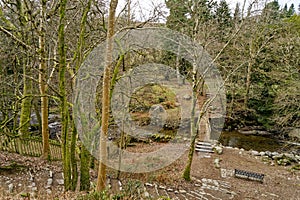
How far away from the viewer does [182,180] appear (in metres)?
7.80

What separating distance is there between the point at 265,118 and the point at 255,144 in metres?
2.89

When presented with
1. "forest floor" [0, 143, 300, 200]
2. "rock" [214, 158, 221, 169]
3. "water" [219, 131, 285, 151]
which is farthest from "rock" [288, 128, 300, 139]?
"rock" [214, 158, 221, 169]

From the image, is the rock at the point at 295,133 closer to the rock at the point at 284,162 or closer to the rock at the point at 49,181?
the rock at the point at 284,162

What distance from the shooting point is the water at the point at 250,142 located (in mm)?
12727

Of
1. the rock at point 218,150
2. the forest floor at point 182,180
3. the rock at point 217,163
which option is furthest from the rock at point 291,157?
the rock at point 217,163

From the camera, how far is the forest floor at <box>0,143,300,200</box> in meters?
5.65

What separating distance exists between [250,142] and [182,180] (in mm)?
6981

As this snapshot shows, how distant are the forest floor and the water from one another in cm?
239

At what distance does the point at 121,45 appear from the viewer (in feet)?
19.5

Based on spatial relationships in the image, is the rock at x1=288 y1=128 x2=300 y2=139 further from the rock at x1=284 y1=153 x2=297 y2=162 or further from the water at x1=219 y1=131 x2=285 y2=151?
the rock at x1=284 y1=153 x2=297 y2=162

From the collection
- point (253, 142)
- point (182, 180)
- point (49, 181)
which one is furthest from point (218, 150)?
point (49, 181)

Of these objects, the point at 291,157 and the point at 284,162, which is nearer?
the point at 284,162

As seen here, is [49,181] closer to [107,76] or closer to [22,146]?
[22,146]

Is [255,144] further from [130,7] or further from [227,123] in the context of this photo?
[130,7]
